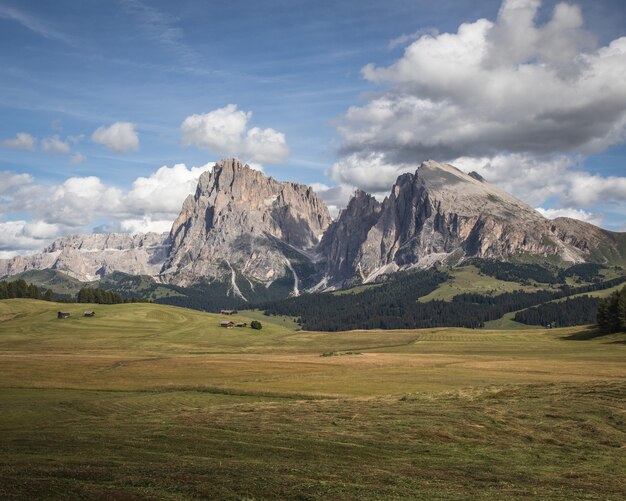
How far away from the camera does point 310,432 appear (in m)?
43.5

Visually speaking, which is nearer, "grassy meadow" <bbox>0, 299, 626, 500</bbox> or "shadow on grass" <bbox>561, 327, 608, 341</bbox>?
"grassy meadow" <bbox>0, 299, 626, 500</bbox>

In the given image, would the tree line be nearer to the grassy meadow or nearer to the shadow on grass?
the shadow on grass

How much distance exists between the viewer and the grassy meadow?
2742 cm

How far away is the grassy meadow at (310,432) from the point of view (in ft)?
90.0

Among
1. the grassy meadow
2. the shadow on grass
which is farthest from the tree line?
the grassy meadow

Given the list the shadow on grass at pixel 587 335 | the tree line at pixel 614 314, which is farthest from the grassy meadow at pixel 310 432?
the shadow on grass at pixel 587 335

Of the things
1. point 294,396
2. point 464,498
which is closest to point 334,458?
point 464,498

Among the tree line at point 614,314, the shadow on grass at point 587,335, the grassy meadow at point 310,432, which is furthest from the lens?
the shadow on grass at point 587,335

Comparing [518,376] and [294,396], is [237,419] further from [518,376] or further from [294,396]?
[518,376]

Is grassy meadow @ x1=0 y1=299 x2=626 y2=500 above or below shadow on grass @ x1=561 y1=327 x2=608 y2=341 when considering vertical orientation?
below

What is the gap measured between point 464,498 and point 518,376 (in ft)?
213

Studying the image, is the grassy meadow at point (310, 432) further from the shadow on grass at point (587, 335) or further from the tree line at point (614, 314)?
the shadow on grass at point (587, 335)

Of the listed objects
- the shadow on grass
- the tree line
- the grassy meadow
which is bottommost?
the grassy meadow

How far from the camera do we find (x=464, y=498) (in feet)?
88.6
